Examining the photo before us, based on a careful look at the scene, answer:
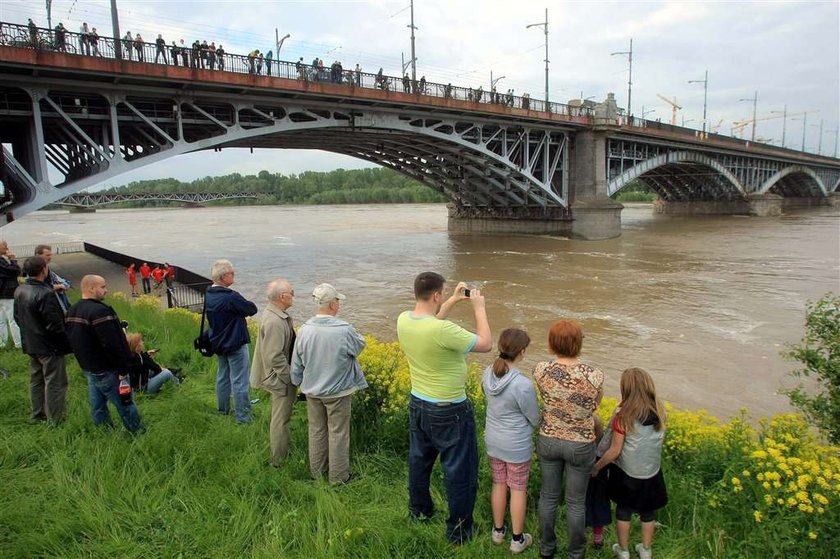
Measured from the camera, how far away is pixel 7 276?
266 inches

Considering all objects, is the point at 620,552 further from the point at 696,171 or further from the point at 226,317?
the point at 696,171

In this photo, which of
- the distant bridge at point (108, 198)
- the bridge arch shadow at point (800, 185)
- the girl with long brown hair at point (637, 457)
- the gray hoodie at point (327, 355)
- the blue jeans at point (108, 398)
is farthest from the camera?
the distant bridge at point (108, 198)

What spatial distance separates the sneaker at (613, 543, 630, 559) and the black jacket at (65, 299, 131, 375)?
3.79 meters

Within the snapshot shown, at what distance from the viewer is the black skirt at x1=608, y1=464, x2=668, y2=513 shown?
2.96 meters

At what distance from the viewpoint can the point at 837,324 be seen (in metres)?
4.18

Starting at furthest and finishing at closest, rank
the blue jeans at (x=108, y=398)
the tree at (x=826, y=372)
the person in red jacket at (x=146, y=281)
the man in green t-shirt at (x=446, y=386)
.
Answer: the person in red jacket at (x=146, y=281), the blue jeans at (x=108, y=398), the tree at (x=826, y=372), the man in green t-shirt at (x=446, y=386)

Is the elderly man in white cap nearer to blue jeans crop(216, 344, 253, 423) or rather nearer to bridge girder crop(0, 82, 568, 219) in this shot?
blue jeans crop(216, 344, 253, 423)

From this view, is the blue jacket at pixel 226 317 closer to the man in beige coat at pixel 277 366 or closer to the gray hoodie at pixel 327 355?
the man in beige coat at pixel 277 366

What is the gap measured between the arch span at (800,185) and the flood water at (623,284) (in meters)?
38.3

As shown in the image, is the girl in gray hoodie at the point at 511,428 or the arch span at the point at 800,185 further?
the arch span at the point at 800,185

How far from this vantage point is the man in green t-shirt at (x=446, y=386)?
303 cm

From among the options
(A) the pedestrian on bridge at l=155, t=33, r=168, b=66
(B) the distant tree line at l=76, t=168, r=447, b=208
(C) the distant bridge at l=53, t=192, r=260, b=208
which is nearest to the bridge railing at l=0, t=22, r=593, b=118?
(A) the pedestrian on bridge at l=155, t=33, r=168, b=66

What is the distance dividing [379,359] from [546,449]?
7.19 ft

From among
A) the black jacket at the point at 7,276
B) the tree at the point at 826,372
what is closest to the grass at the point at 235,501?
the tree at the point at 826,372
